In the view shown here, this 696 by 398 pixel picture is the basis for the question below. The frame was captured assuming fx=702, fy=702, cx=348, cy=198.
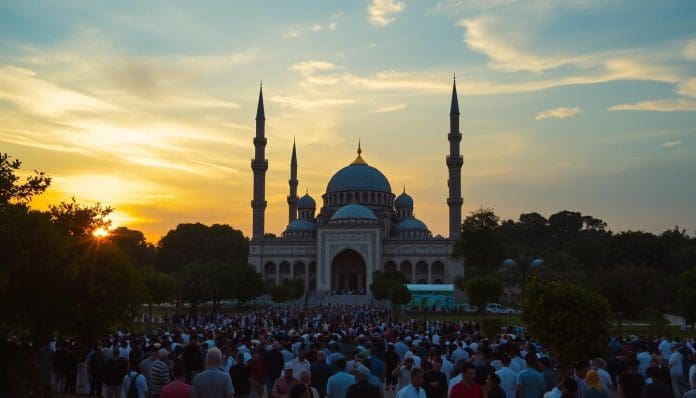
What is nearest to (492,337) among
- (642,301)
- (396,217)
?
(642,301)

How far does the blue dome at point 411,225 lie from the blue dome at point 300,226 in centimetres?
976

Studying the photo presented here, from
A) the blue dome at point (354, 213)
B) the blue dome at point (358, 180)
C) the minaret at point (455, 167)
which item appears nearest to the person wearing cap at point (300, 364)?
the minaret at point (455, 167)

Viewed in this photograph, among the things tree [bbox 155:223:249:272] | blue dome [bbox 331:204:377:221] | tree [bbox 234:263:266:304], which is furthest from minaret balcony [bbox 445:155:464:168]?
tree [bbox 155:223:249:272]

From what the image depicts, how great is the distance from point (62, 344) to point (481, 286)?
1149 inches

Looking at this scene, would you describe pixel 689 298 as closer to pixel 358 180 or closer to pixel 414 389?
pixel 414 389

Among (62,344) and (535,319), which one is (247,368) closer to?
(62,344)

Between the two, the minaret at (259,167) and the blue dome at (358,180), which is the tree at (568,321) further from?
the blue dome at (358,180)

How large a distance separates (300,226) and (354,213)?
8.26 m

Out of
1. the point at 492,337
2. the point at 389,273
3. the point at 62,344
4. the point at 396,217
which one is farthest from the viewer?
the point at 396,217

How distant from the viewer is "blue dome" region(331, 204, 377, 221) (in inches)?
2901

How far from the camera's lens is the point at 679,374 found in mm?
12617

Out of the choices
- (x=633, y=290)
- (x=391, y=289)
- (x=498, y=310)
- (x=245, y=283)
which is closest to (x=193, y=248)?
(x=245, y=283)

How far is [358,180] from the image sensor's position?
8244 centimetres

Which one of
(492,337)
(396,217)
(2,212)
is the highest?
(396,217)
